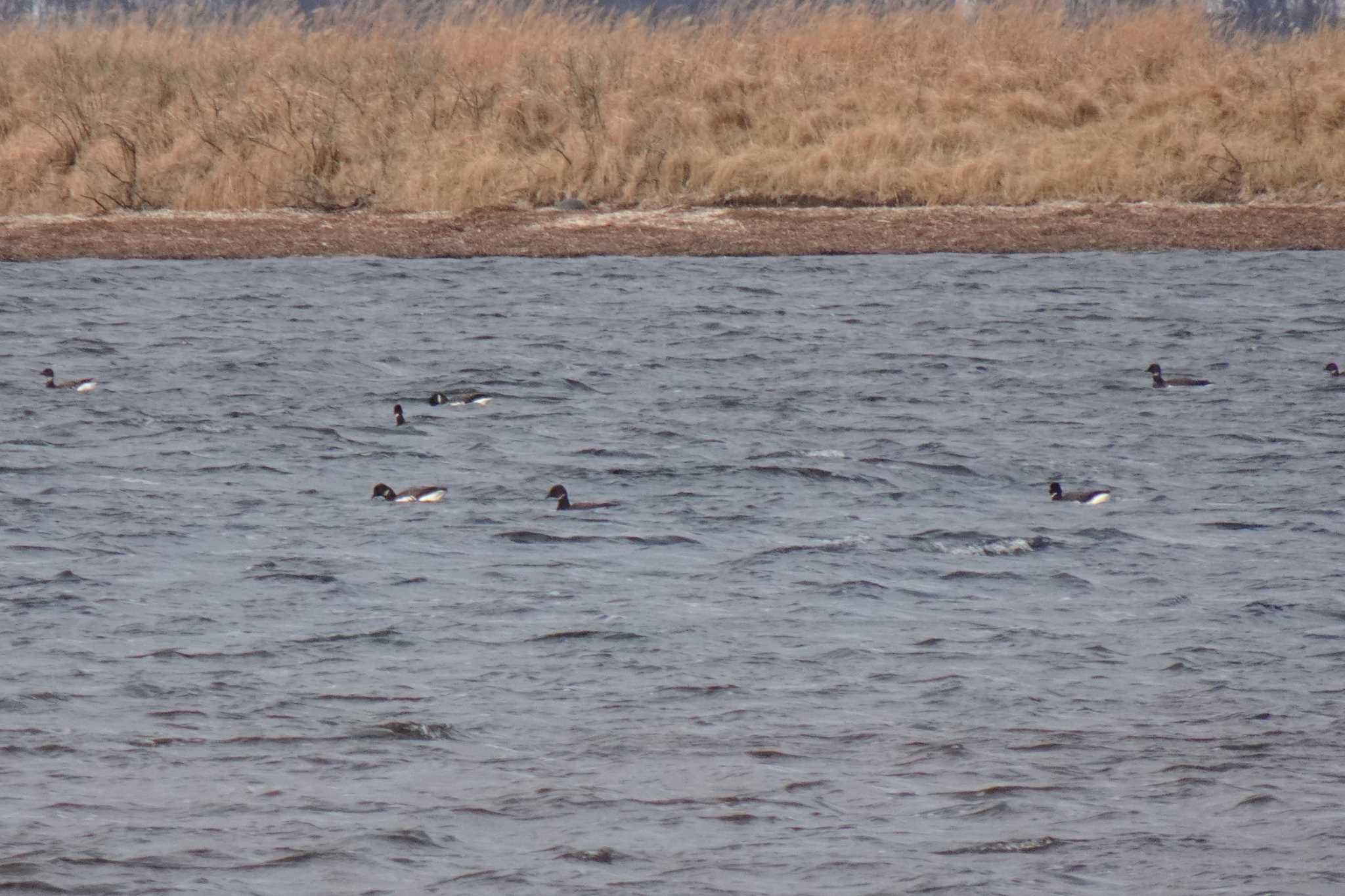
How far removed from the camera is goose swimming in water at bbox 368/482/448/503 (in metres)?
13.4

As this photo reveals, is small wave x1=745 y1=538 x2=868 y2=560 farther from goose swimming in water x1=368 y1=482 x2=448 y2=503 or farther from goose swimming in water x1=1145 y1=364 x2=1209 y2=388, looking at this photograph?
goose swimming in water x1=1145 y1=364 x2=1209 y2=388

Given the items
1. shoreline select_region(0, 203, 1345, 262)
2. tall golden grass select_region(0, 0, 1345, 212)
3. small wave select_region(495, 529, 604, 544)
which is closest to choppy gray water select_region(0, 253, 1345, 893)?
small wave select_region(495, 529, 604, 544)

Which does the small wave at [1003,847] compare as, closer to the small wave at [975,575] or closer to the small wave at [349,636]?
the small wave at [349,636]

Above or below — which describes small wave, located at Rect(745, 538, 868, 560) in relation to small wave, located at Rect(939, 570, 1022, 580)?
below

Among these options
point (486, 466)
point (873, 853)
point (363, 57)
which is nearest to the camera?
point (873, 853)

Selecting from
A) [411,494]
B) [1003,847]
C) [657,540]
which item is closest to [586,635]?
[657,540]

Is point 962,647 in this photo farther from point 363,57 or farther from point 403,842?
point 363,57

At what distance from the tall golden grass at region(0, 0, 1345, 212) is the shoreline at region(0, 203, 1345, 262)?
0.71 metres

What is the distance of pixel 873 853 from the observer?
737 cm

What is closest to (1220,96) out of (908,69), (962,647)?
(908,69)

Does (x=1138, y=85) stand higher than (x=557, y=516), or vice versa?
(x=1138, y=85)

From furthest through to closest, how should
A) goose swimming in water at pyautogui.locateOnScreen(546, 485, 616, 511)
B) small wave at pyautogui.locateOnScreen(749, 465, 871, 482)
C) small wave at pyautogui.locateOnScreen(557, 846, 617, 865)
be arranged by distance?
small wave at pyautogui.locateOnScreen(749, 465, 871, 482) < goose swimming in water at pyautogui.locateOnScreen(546, 485, 616, 511) < small wave at pyautogui.locateOnScreen(557, 846, 617, 865)

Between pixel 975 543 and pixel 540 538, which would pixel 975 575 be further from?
pixel 540 538

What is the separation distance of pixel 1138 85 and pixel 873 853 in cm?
2481
